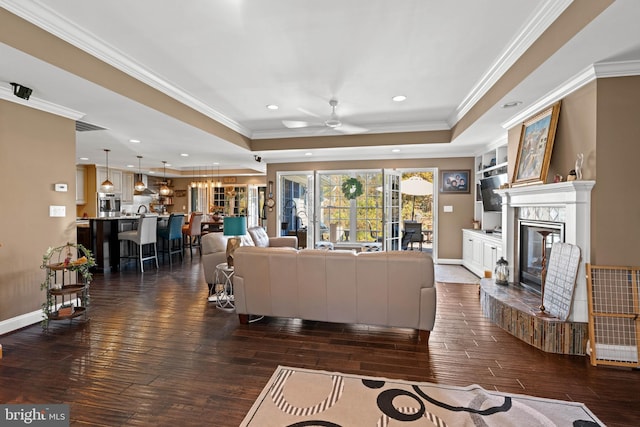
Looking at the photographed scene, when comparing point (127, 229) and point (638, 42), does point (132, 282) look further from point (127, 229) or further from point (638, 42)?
point (638, 42)

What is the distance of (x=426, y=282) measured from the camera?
2.87 metres

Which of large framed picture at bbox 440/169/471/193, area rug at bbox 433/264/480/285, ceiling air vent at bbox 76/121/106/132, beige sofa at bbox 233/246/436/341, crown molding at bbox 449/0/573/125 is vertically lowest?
area rug at bbox 433/264/480/285

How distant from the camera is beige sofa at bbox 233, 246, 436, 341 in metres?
2.90

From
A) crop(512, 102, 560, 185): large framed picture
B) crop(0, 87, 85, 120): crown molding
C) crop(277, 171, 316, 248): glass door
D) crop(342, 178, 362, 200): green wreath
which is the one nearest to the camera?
crop(0, 87, 85, 120): crown molding

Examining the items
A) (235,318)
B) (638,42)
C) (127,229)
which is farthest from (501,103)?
(127,229)

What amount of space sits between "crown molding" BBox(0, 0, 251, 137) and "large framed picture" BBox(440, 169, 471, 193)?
5.43m

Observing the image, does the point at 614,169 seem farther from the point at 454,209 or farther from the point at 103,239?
the point at 103,239

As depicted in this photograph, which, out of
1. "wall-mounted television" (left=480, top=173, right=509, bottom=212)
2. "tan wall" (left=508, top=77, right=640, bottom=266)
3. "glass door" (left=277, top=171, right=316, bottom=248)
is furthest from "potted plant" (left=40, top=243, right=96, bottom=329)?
"wall-mounted television" (left=480, top=173, right=509, bottom=212)

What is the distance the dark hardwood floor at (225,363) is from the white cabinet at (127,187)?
24.7ft

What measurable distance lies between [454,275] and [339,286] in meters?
3.68

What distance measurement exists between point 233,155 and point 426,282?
5551mm

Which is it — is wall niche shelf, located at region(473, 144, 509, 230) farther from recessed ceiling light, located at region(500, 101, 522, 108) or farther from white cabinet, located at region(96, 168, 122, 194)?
white cabinet, located at region(96, 168, 122, 194)

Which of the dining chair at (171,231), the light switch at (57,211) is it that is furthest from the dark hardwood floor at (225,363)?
the dining chair at (171,231)

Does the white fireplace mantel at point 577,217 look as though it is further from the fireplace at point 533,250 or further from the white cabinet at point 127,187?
the white cabinet at point 127,187
